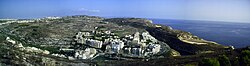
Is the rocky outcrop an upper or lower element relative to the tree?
lower

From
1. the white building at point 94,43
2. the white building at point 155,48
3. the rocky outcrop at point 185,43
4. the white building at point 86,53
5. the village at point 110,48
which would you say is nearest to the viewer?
the white building at point 86,53

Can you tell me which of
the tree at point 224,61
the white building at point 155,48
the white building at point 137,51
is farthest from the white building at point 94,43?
the tree at point 224,61

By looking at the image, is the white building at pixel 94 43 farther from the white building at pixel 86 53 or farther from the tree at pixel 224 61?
the tree at pixel 224 61

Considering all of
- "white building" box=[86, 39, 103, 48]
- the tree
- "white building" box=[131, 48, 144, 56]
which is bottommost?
"white building" box=[131, 48, 144, 56]

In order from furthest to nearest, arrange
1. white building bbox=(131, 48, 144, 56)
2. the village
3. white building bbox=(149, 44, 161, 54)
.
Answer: white building bbox=(149, 44, 161, 54), white building bbox=(131, 48, 144, 56), the village

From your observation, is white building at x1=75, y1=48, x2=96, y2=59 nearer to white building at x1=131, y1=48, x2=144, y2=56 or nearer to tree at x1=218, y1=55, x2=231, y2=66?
white building at x1=131, y1=48, x2=144, y2=56

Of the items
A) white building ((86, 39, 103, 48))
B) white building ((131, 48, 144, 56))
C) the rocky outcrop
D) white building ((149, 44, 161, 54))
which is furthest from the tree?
white building ((86, 39, 103, 48))

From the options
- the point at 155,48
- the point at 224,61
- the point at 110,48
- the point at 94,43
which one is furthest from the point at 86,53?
the point at 224,61

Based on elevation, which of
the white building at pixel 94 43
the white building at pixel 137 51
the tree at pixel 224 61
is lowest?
the white building at pixel 137 51

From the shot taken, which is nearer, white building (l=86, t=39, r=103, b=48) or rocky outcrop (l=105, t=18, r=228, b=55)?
rocky outcrop (l=105, t=18, r=228, b=55)

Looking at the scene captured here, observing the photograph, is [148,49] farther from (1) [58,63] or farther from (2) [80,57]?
(1) [58,63]

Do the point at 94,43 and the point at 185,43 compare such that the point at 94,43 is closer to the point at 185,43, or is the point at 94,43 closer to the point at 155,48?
the point at 155,48

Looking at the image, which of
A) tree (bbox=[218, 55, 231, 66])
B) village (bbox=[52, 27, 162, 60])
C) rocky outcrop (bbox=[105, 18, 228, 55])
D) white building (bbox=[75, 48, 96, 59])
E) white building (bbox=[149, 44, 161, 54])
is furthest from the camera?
rocky outcrop (bbox=[105, 18, 228, 55])
